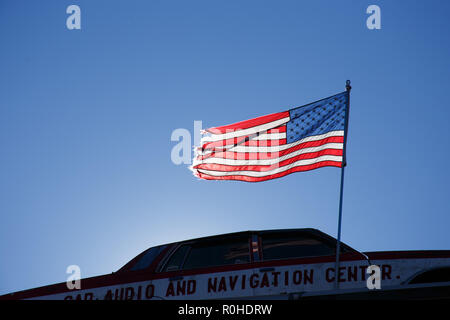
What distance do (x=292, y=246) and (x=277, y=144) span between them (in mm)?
2261

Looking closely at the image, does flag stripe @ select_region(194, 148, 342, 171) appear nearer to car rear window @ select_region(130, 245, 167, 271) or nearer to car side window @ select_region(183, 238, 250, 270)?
car side window @ select_region(183, 238, 250, 270)

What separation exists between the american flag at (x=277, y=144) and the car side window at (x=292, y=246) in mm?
1715

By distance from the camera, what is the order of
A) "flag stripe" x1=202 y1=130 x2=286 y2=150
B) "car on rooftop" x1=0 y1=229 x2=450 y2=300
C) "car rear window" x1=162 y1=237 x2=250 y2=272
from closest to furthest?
"car on rooftop" x1=0 y1=229 x2=450 y2=300 < "car rear window" x1=162 y1=237 x2=250 y2=272 < "flag stripe" x1=202 y1=130 x2=286 y2=150

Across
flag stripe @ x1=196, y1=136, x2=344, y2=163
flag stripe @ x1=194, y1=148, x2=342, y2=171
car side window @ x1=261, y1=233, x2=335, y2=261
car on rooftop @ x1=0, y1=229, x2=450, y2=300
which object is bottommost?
car on rooftop @ x1=0, y1=229, x2=450, y2=300

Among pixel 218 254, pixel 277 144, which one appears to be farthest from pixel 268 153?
pixel 218 254

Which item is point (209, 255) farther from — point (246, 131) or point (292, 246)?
point (246, 131)

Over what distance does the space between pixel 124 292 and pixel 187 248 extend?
96cm

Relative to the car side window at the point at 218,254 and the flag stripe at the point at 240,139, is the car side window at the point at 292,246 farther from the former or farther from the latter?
the flag stripe at the point at 240,139

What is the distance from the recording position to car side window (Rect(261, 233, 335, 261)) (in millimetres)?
6070

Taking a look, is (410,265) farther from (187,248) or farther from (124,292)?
(124,292)

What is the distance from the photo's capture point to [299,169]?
25.3 feet

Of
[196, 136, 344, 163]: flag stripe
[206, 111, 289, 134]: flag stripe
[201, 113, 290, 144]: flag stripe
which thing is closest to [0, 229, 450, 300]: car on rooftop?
[196, 136, 344, 163]: flag stripe

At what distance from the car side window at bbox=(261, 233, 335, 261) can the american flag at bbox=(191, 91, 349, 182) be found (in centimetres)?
172
